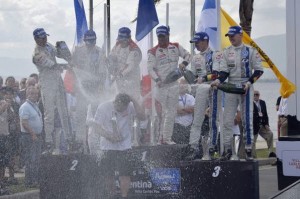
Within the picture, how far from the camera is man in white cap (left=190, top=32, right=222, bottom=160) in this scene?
1123 centimetres

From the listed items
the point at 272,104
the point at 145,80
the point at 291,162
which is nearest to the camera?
the point at 291,162

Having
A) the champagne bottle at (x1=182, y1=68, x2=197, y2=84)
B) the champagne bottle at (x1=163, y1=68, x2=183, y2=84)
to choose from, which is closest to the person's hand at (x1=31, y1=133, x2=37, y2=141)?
the champagne bottle at (x1=163, y1=68, x2=183, y2=84)

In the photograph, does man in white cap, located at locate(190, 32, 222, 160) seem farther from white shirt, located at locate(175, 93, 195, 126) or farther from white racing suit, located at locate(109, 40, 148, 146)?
white shirt, located at locate(175, 93, 195, 126)

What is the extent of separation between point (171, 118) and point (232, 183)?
6.40ft

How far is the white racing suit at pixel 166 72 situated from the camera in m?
12.4

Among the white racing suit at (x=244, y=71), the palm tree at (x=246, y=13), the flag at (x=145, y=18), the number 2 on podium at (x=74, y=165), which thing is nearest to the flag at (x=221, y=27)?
the white racing suit at (x=244, y=71)

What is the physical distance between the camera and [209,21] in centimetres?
1387

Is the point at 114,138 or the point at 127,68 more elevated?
the point at 127,68

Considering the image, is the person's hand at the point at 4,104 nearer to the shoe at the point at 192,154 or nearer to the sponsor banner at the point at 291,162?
the shoe at the point at 192,154

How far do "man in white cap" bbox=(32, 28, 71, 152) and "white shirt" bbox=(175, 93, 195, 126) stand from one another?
1915 mm

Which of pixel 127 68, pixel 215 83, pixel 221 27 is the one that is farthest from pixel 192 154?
pixel 221 27

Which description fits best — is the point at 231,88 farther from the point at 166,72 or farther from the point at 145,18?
the point at 145,18

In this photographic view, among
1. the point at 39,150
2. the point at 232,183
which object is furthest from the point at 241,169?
the point at 39,150

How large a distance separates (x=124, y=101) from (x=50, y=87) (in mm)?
1521
